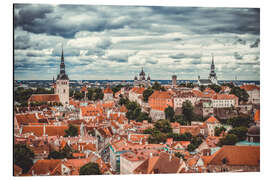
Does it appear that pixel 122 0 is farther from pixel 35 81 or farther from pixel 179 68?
pixel 35 81

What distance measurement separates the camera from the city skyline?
25.3 feet

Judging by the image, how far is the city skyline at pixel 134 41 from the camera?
7.72 meters

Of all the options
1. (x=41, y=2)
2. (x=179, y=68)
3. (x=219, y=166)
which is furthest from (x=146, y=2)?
(x=219, y=166)

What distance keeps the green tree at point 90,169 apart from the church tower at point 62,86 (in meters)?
1.92

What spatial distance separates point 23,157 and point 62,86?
1936mm

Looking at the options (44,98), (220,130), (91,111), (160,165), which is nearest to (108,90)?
(91,111)

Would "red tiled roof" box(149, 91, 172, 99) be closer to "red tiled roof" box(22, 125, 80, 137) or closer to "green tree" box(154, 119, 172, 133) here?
"green tree" box(154, 119, 172, 133)

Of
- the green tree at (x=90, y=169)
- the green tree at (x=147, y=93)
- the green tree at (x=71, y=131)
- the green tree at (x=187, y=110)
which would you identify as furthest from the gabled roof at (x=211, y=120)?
the green tree at (x=71, y=131)

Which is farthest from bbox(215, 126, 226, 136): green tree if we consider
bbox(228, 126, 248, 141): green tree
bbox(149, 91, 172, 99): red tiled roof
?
bbox(149, 91, 172, 99): red tiled roof

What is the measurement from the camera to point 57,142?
8.05 m

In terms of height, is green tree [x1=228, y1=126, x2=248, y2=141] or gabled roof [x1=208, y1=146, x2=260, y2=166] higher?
green tree [x1=228, y1=126, x2=248, y2=141]

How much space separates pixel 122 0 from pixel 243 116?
428 centimetres

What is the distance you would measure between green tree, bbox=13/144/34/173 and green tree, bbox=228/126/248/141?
496 cm

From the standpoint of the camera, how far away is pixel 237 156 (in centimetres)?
786
